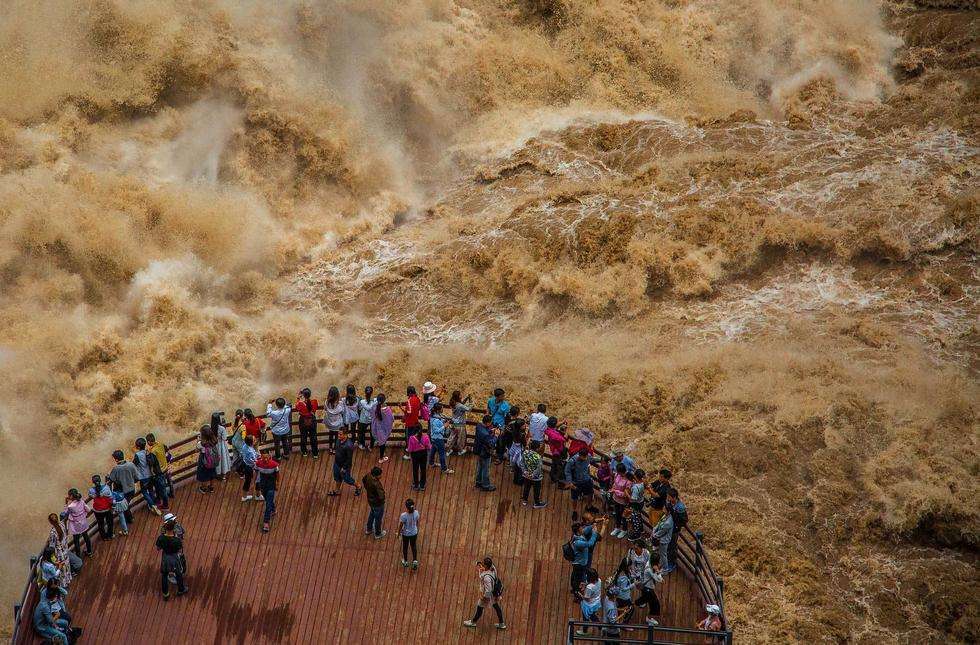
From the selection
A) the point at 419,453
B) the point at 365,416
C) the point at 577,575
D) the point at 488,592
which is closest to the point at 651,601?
the point at 577,575

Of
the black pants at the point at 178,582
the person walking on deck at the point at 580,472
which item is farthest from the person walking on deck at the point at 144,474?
the person walking on deck at the point at 580,472

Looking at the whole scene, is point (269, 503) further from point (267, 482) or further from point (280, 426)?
point (280, 426)

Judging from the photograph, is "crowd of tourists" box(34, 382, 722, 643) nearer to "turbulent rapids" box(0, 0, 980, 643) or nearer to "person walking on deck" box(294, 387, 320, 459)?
"person walking on deck" box(294, 387, 320, 459)

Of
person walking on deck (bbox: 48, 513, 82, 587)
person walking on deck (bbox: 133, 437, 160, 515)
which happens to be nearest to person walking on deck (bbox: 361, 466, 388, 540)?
person walking on deck (bbox: 133, 437, 160, 515)

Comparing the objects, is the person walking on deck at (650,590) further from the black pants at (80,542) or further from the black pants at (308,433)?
the black pants at (80,542)

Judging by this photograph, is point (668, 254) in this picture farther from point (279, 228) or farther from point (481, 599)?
point (481, 599)

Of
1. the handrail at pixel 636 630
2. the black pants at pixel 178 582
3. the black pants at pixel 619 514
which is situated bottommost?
the handrail at pixel 636 630
